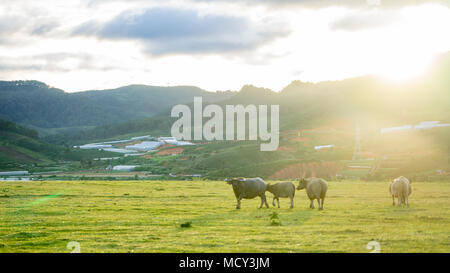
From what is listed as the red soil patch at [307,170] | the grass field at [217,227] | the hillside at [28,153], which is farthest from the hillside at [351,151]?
the grass field at [217,227]

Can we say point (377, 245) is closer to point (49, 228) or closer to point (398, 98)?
point (49, 228)

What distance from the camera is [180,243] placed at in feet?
60.0

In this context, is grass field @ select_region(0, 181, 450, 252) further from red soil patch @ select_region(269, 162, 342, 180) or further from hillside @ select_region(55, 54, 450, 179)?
red soil patch @ select_region(269, 162, 342, 180)

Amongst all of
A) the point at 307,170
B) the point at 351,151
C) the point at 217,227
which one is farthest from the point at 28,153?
the point at 217,227

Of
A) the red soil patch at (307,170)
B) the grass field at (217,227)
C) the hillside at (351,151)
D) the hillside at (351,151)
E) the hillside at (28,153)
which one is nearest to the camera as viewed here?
the grass field at (217,227)

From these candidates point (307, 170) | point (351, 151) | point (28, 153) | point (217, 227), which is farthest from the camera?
point (28, 153)

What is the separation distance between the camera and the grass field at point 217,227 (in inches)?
696

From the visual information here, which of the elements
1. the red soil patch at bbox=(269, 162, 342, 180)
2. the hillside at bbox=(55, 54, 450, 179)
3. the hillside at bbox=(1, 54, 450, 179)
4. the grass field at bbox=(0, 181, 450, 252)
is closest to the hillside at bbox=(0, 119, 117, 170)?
the hillside at bbox=(1, 54, 450, 179)

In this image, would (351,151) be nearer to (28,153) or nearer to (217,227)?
(217,227)

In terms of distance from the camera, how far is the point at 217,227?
74.5 feet

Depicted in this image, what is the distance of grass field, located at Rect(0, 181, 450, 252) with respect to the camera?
17.7 m

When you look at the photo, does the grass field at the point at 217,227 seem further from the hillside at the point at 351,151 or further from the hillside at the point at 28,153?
the hillside at the point at 28,153
